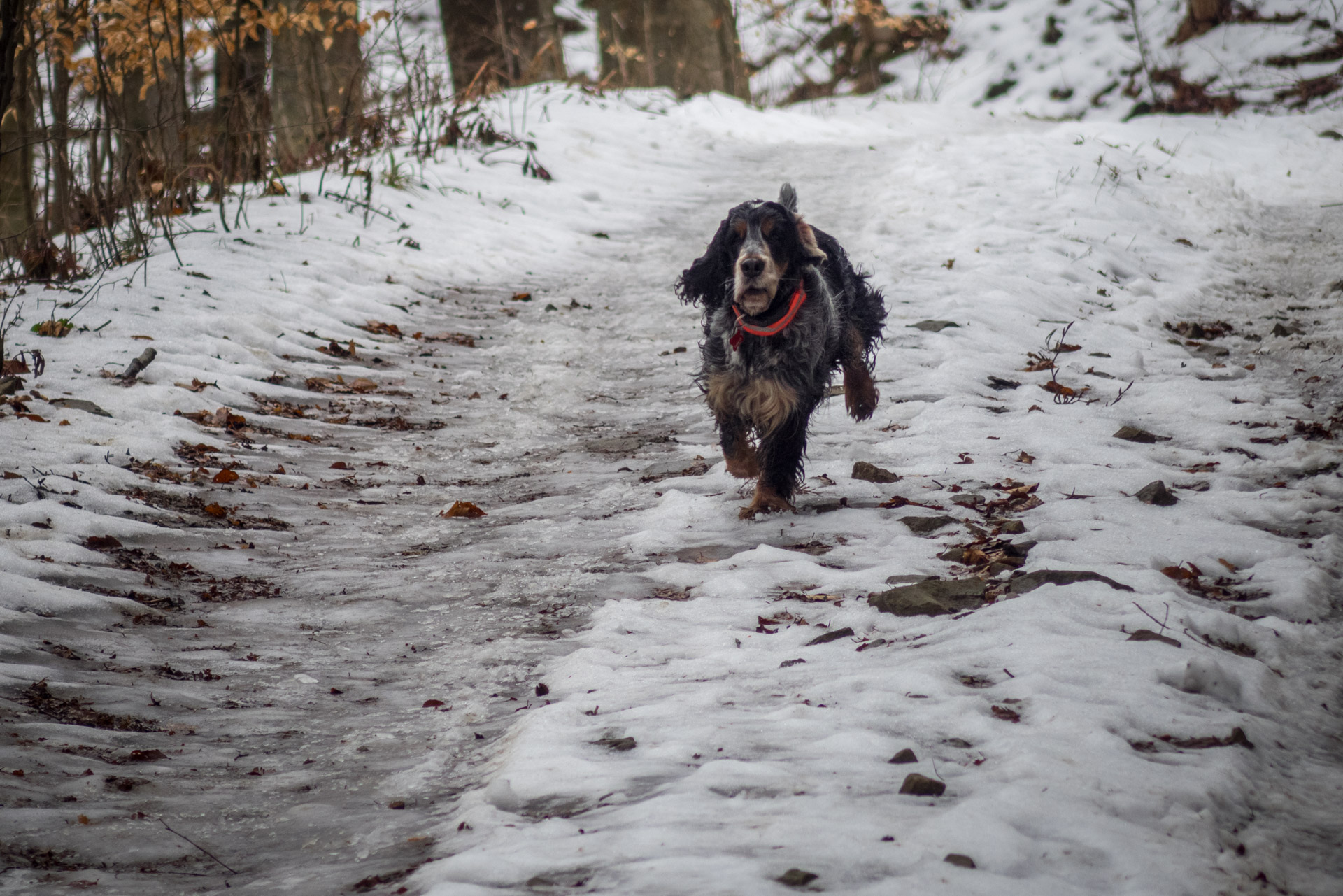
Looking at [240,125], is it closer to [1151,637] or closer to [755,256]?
[755,256]

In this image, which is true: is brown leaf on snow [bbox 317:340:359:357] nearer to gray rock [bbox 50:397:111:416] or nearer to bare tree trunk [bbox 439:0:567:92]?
gray rock [bbox 50:397:111:416]

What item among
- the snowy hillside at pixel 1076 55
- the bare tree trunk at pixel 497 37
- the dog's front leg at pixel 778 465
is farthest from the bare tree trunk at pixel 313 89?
the snowy hillside at pixel 1076 55

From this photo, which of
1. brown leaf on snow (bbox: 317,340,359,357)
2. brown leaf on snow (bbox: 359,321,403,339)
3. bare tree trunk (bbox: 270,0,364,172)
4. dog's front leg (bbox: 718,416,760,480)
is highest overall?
bare tree trunk (bbox: 270,0,364,172)

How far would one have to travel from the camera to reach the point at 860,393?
194 inches

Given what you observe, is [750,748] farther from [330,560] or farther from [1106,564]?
[330,560]

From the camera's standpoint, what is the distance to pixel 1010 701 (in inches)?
92.9

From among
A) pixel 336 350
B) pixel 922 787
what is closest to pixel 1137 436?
pixel 922 787

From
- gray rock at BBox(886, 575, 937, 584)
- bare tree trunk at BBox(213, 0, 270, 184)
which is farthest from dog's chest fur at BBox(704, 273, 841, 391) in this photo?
bare tree trunk at BBox(213, 0, 270, 184)

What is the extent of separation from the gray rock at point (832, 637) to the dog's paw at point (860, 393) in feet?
7.11

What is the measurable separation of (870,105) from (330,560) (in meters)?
14.8

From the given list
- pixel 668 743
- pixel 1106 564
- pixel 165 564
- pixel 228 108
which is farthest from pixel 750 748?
pixel 228 108

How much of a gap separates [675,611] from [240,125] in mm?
7000

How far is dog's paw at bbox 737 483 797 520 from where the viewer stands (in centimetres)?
403

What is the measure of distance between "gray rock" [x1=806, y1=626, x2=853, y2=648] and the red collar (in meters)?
1.47
